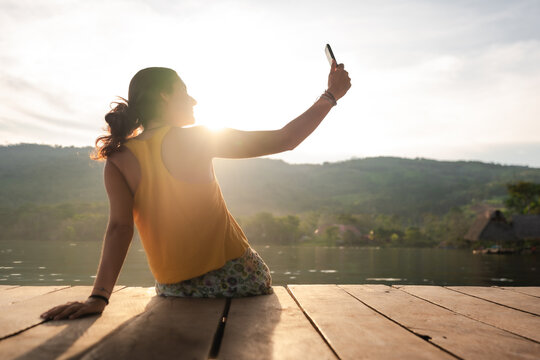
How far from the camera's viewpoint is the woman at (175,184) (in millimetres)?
1668

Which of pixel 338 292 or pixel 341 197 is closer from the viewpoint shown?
pixel 338 292

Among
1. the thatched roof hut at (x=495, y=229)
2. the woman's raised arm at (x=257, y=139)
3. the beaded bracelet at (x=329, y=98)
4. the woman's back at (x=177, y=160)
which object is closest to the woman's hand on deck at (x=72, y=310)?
the woman's back at (x=177, y=160)

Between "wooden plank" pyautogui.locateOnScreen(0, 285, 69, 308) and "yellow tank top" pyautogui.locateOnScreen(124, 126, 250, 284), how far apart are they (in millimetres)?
690

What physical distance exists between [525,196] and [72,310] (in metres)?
58.2

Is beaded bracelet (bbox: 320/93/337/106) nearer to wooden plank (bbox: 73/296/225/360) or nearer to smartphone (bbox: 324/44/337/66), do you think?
smartphone (bbox: 324/44/337/66)

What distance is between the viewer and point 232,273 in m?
1.94

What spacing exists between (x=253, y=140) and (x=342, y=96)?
0.51m

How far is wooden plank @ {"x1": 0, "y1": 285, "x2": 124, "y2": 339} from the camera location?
55.2 inches

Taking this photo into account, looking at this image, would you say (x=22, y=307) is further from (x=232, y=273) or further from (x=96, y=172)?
(x=96, y=172)

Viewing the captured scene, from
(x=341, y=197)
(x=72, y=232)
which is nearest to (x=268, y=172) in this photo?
(x=341, y=197)

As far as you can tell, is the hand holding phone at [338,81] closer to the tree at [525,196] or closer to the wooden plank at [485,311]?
the wooden plank at [485,311]

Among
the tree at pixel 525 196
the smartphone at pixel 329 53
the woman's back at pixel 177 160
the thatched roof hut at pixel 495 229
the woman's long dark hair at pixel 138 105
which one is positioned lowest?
the thatched roof hut at pixel 495 229

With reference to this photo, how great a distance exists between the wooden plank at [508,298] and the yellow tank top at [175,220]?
4.66 ft

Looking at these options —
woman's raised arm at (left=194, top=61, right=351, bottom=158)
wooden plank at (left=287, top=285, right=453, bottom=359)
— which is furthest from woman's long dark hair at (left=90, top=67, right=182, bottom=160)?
wooden plank at (left=287, top=285, right=453, bottom=359)
